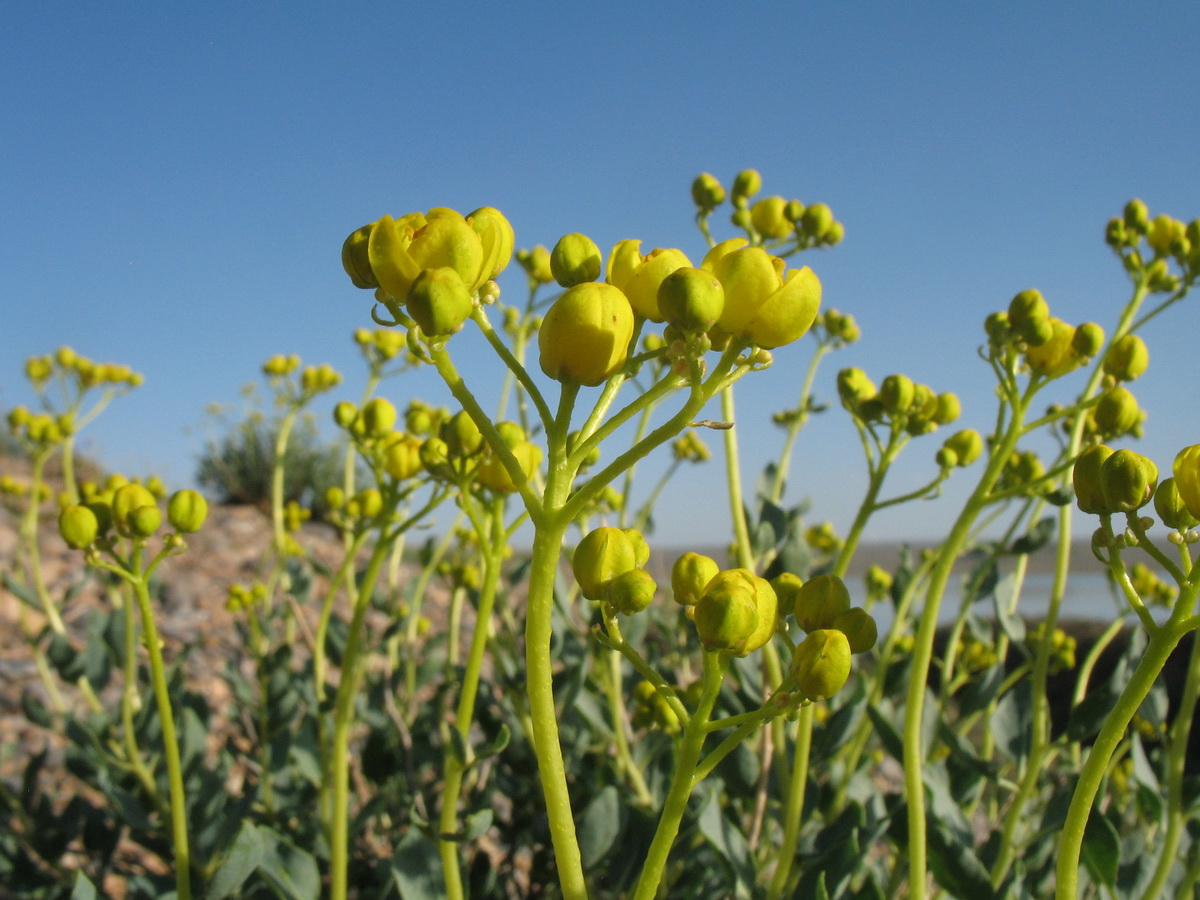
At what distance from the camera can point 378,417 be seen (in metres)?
1.60

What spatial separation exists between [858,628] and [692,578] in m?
0.17

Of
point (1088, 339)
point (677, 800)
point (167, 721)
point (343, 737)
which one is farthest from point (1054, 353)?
point (167, 721)

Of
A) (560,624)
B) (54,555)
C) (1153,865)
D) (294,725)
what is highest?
(54,555)

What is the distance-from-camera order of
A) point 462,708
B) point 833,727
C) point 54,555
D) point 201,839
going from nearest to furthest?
point 462,708
point 833,727
point 201,839
point 54,555

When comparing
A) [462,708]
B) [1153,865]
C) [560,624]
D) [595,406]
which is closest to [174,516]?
[462,708]

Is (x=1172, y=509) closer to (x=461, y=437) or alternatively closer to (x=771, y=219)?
(x=461, y=437)

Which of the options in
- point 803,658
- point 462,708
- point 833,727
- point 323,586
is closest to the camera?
point 803,658

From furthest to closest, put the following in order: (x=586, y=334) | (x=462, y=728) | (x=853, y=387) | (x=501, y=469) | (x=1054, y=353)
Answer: (x=853, y=387) → (x=1054, y=353) → (x=501, y=469) → (x=462, y=728) → (x=586, y=334)

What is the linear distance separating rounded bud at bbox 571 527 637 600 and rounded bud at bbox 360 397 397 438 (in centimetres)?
90

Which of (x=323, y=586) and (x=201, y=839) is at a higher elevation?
(x=323, y=586)

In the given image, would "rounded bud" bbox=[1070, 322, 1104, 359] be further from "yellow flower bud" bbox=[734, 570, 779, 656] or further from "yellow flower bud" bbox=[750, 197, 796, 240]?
"yellow flower bud" bbox=[734, 570, 779, 656]

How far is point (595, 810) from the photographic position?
1404 mm

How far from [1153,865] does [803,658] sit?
3.98 feet

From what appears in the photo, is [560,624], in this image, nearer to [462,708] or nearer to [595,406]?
[462,708]
